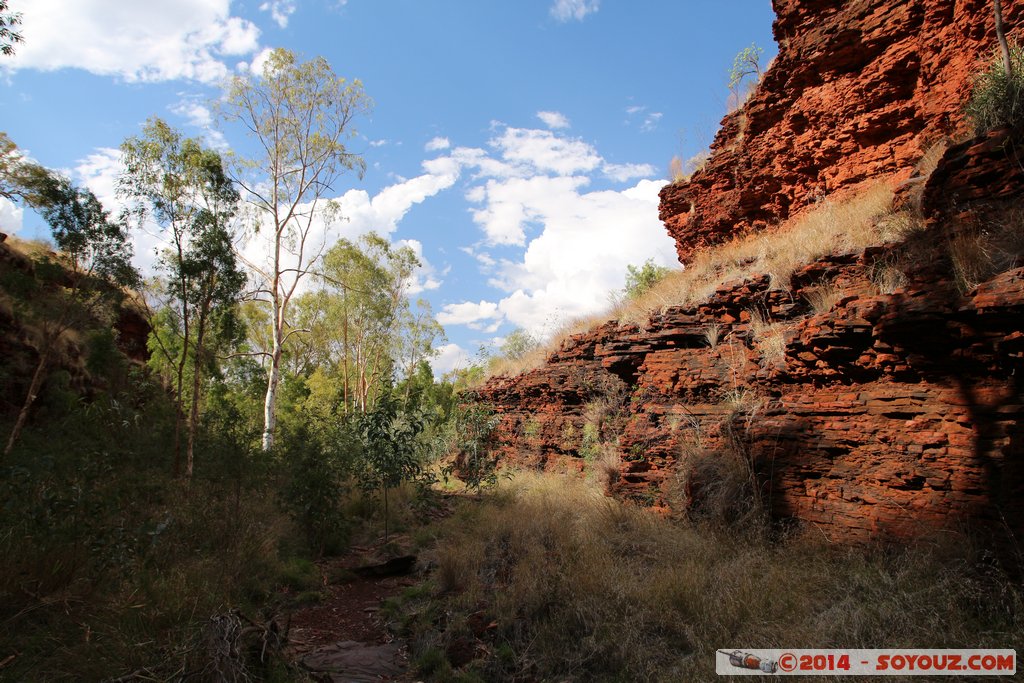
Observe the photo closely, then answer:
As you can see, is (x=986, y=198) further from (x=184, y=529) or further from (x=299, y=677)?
(x=184, y=529)

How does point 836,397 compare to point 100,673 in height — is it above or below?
above

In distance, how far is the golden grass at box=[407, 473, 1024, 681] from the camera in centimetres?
371

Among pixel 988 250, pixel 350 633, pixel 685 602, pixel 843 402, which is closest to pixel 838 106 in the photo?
pixel 988 250

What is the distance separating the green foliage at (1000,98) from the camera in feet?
18.8

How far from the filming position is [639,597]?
486 cm

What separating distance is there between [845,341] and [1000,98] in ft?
11.9

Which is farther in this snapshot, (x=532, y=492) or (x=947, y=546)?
(x=532, y=492)

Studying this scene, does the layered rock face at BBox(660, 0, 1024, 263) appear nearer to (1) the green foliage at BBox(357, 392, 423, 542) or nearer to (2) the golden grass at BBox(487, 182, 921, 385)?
(2) the golden grass at BBox(487, 182, 921, 385)

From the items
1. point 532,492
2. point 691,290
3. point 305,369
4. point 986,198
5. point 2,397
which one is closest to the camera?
point 986,198

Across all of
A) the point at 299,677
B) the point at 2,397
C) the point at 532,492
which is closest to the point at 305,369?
the point at 2,397

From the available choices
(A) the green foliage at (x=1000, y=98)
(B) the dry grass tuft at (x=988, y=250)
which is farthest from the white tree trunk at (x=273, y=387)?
(A) the green foliage at (x=1000, y=98)

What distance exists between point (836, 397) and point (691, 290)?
5983 millimetres

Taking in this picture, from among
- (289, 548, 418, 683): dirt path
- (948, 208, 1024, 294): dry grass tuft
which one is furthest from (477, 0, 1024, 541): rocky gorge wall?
(289, 548, 418, 683): dirt path

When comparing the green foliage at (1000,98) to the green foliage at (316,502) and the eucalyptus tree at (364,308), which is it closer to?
the green foliage at (316,502)
